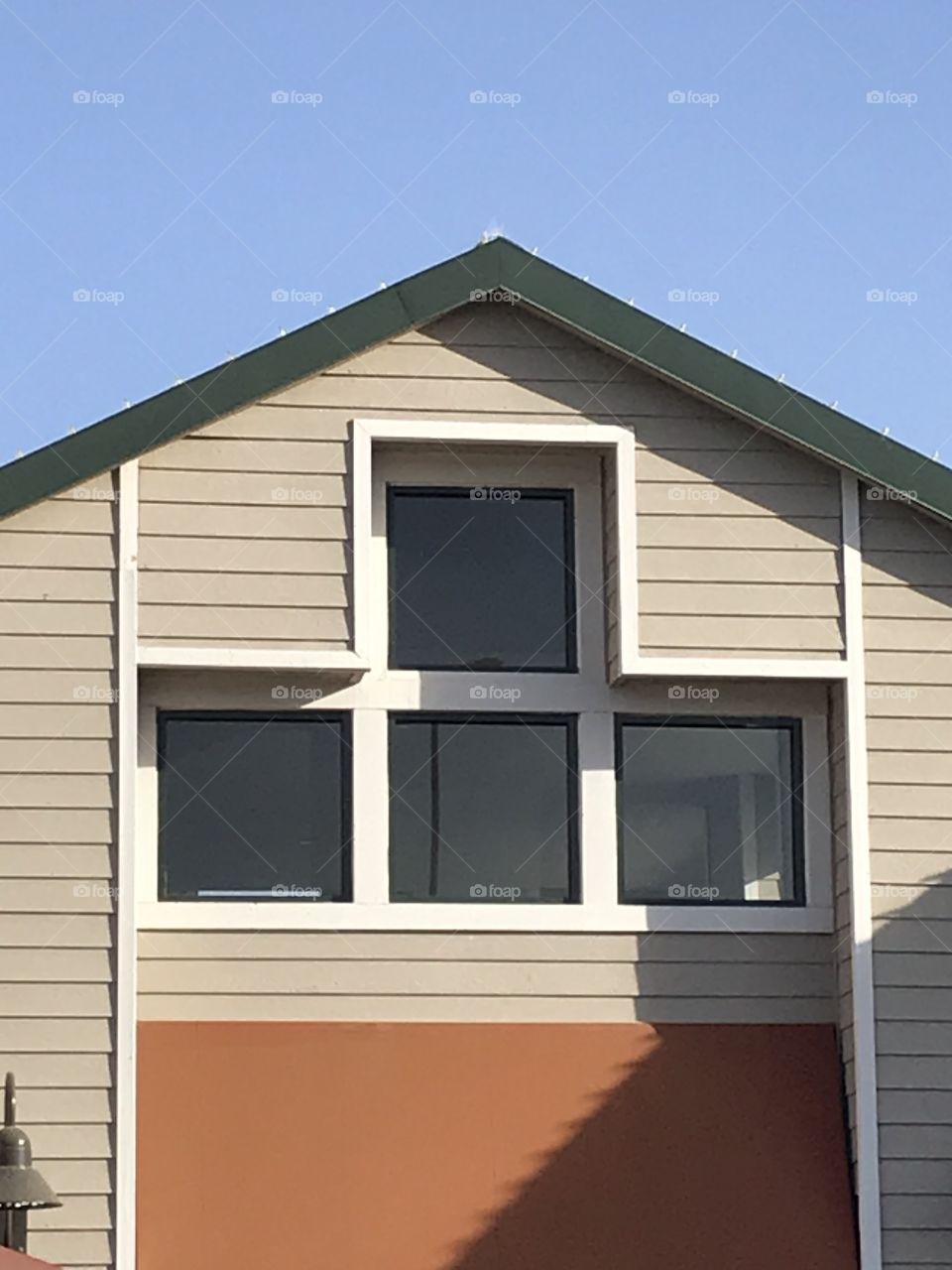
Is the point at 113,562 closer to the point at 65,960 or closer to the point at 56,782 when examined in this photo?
the point at 56,782

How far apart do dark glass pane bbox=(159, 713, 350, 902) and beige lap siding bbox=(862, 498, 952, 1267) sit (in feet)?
11.8

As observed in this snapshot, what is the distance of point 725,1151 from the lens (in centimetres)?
1480

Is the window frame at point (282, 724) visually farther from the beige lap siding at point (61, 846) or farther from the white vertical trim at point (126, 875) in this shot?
the beige lap siding at point (61, 846)

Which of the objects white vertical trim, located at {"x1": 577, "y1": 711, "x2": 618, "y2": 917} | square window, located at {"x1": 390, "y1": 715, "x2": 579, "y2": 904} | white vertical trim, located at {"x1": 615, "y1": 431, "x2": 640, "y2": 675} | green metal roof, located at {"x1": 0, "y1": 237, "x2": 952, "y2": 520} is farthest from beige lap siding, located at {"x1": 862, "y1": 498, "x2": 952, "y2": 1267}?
square window, located at {"x1": 390, "y1": 715, "x2": 579, "y2": 904}

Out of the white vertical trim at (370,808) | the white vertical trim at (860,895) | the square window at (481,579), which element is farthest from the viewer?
the square window at (481,579)

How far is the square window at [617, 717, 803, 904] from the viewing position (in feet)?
50.6

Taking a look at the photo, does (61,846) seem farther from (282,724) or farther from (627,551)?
(627,551)

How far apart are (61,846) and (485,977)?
286 centimetres

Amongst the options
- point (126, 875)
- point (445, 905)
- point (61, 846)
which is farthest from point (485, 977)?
point (61, 846)

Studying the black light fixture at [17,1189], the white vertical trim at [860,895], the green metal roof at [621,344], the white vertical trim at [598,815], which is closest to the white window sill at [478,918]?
the white vertical trim at [598,815]

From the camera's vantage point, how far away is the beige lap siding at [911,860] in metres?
14.7

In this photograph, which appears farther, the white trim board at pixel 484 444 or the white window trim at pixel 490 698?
the white trim board at pixel 484 444

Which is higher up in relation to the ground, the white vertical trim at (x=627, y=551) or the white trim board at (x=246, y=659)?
the white vertical trim at (x=627, y=551)

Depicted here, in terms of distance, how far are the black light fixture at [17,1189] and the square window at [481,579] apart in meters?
4.35
